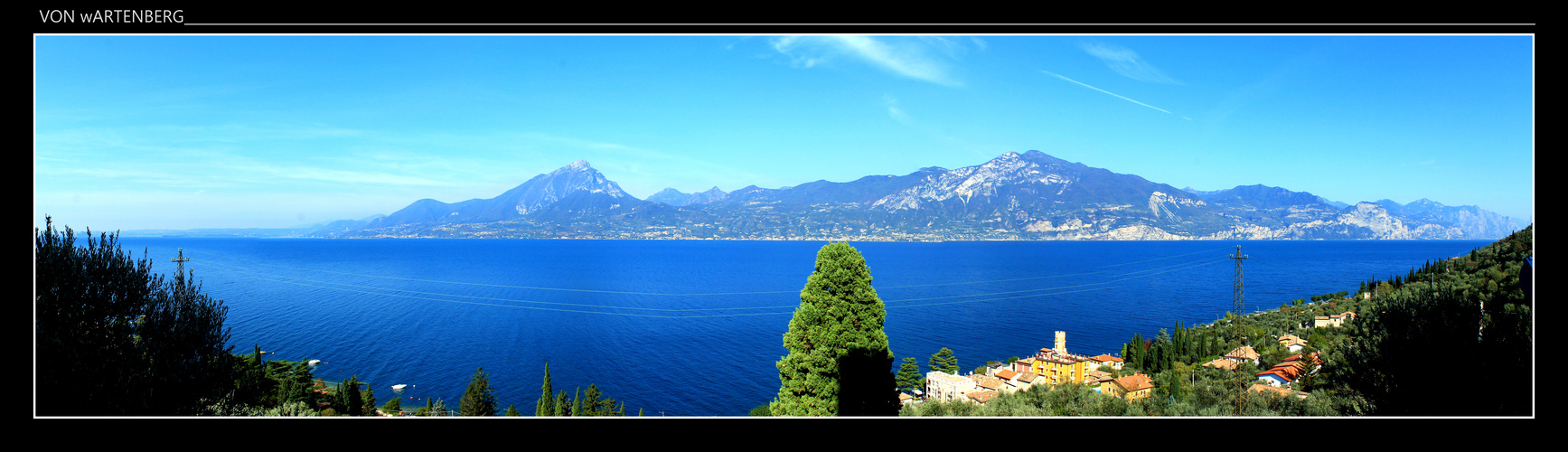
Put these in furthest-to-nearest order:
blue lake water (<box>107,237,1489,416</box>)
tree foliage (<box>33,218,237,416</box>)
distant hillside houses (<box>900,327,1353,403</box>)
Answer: blue lake water (<box>107,237,1489,416</box>) < distant hillside houses (<box>900,327,1353,403</box>) < tree foliage (<box>33,218,237,416</box>)

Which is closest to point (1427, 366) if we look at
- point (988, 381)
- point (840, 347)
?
point (840, 347)

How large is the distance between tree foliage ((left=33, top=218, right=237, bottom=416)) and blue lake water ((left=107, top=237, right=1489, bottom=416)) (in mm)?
16673

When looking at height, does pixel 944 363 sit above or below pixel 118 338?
below

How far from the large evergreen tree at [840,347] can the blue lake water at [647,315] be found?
45.6 feet

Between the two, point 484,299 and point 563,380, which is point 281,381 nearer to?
point 563,380

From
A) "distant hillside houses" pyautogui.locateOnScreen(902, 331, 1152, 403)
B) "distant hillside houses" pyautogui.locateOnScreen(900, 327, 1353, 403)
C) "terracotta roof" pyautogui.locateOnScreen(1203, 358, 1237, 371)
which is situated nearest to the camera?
"distant hillside houses" pyautogui.locateOnScreen(900, 327, 1353, 403)

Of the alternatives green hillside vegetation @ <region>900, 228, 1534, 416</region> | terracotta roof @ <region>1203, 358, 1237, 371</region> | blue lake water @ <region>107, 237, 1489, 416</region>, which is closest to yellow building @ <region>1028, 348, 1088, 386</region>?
blue lake water @ <region>107, 237, 1489, 416</region>

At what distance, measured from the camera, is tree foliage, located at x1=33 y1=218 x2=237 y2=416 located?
4191 millimetres

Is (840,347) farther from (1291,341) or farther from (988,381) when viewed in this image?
(1291,341)

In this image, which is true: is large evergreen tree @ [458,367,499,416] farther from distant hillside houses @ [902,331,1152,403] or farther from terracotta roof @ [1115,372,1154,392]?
terracotta roof @ [1115,372,1154,392]

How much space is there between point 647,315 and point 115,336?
3788 centimetres

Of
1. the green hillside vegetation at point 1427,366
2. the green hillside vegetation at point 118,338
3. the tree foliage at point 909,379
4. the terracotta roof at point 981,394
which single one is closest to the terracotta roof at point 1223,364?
the terracotta roof at point 981,394

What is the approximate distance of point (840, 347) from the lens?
7.52 meters
